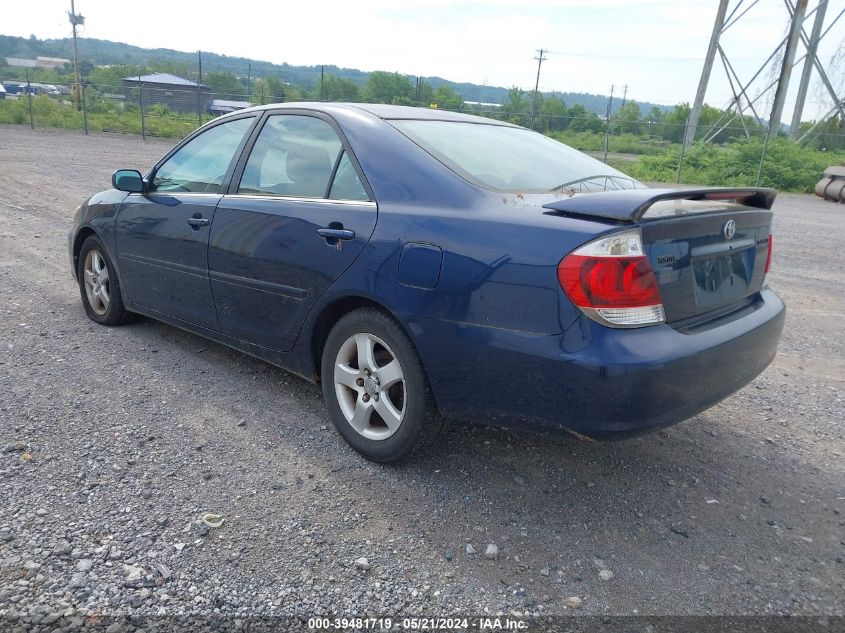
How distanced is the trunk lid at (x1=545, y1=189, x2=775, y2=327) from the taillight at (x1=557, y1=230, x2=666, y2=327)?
0.25 ft

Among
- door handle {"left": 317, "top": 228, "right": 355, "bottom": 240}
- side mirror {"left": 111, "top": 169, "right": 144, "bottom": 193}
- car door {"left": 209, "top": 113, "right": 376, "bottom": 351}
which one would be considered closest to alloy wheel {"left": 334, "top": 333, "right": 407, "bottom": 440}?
car door {"left": 209, "top": 113, "right": 376, "bottom": 351}

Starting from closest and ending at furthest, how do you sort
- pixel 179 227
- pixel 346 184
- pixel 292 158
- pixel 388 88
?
pixel 346 184, pixel 292 158, pixel 179 227, pixel 388 88

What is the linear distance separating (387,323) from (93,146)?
23.8 m

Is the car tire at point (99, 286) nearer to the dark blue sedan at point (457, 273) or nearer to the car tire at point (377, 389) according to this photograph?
the dark blue sedan at point (457, 273)

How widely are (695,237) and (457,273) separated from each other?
94 cm

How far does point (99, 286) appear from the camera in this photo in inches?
198

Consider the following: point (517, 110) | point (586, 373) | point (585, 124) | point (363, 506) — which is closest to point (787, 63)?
point (585, 124)

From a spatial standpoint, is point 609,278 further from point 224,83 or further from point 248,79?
point 224,83

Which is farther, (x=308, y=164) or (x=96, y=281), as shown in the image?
(x=96, y=281)

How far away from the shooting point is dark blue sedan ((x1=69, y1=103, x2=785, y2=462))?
2484mm

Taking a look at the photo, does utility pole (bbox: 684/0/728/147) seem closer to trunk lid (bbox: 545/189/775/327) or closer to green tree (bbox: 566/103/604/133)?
green tree (bbox: 566/103/604/133)

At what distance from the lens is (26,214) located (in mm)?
9594

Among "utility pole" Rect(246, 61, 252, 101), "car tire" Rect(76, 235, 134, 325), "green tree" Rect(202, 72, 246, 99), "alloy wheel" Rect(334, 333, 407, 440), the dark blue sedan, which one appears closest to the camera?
the dark blue sedan

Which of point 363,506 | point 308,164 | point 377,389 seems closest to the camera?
point 363,506
